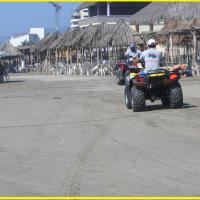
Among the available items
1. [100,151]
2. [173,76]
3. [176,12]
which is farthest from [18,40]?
[100,151]

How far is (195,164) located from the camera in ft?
29.3

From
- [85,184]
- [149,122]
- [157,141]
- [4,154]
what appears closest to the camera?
[85,184]

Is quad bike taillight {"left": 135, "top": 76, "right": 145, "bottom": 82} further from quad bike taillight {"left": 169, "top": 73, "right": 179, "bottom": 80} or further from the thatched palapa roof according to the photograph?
the thatched palapa roof

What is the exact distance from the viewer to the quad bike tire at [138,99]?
1596 centimetres

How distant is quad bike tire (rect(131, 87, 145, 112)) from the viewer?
16.0 m

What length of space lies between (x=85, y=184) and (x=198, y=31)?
27.9 meters

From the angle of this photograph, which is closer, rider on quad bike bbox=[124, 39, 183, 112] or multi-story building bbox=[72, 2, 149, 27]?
rider on quad bike bbox=[124, 39, 183, 112]

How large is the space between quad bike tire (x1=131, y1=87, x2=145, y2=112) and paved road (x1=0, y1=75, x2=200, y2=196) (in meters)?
0.26

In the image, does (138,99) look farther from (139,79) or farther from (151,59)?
(151,59)

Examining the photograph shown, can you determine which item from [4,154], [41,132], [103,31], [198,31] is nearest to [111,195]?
[4,154]

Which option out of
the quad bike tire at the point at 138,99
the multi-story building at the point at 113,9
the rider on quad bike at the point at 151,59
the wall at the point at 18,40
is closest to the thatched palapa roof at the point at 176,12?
the rider on quad bike at the point at 151,59

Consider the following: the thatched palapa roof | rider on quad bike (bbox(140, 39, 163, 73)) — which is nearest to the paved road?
rider on quad bike (bbox(140, 39, 163, 73))

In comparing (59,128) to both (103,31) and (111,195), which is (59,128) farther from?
(103,31)

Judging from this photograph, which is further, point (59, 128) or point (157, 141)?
point (59, 128)
